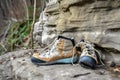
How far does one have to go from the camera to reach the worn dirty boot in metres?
1.66

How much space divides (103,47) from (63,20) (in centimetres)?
64

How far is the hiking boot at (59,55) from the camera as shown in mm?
1893

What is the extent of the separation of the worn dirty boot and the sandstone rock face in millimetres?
101

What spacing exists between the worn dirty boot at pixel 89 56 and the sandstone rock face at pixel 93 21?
0.33 ft

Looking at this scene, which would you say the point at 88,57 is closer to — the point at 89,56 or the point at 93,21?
the point at 89,56

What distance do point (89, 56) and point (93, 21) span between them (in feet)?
1.40

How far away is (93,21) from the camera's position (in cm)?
199

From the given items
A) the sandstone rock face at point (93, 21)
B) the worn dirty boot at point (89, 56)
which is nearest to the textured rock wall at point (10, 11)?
the sandstone rock face at point (93, 21)

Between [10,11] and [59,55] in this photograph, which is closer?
[59,55]

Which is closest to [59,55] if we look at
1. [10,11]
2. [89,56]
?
[89,56]

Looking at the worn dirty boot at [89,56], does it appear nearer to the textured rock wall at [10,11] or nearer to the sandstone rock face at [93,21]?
the sandstone rock face at [93,21]

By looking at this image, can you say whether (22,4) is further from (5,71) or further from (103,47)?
(103,47)

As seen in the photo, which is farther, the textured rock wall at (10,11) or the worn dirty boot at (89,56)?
the textured rock wall at (10,11)

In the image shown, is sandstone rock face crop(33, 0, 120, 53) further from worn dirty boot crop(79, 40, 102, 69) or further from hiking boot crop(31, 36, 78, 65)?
hiking boot crop(31, 36, 78, 65)
